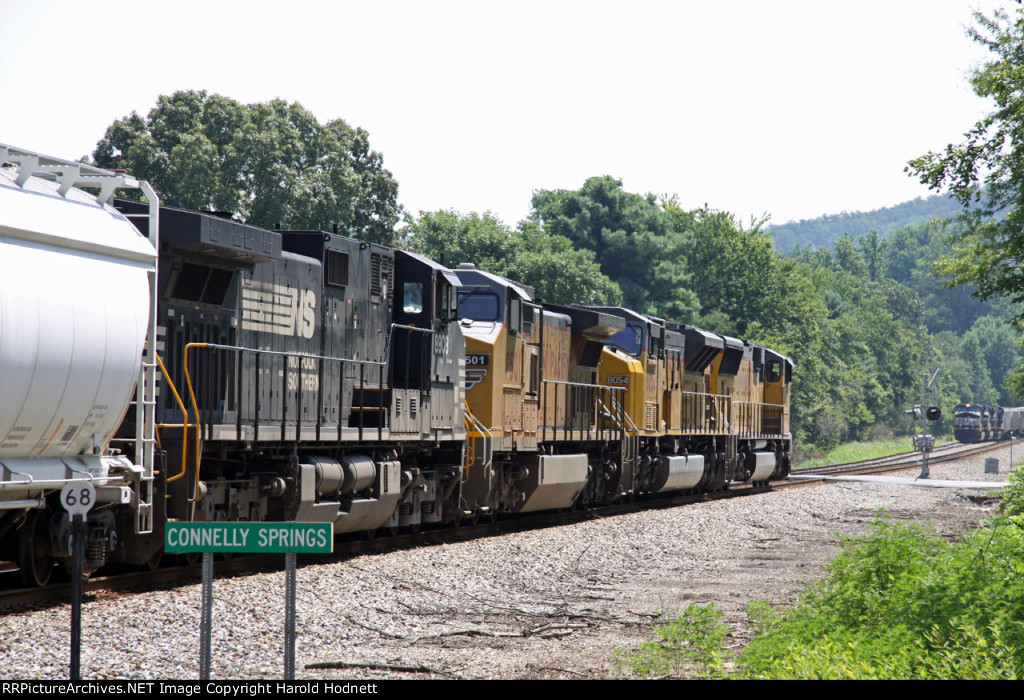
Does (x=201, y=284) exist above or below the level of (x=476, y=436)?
above

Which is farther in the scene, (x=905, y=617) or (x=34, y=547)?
(x=34, y=547)

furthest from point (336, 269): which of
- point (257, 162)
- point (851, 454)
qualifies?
point (851, 454)

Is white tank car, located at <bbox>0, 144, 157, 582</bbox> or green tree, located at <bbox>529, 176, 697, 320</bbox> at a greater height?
green tree, located at <bbox>529, 176, 697, 320</bbox>

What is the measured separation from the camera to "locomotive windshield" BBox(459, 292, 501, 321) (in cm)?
1881

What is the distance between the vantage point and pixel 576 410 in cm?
2208

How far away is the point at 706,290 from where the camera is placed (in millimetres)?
69250

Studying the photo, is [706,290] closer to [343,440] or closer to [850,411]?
[850,411]

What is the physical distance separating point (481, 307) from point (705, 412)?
12.4 metres

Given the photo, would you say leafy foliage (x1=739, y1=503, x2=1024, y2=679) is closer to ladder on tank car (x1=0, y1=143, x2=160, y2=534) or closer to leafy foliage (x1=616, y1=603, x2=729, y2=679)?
leafy foliage (x1=616, y1=603, x2=729, y2=679)

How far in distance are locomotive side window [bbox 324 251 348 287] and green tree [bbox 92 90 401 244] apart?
25.4 metres

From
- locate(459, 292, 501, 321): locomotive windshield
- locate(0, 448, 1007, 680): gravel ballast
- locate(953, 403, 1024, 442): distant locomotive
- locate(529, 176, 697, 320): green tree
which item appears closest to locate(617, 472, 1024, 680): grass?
locate(0, 448, 1007, 680): gravel ballast

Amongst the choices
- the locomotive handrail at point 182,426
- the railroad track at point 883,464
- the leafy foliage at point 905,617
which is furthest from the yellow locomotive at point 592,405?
the railroad track at point 883,464

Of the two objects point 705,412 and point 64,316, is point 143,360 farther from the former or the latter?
point 705,412

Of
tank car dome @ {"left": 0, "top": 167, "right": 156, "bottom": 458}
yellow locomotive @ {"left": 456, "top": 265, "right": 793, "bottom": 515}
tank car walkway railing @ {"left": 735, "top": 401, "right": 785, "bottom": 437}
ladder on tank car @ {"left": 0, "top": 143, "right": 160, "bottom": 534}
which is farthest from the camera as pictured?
tank car walkway railing @ {"left": 735, "top": 401, "right": 785, "bottom": 437}
